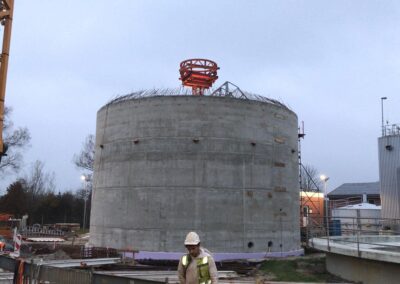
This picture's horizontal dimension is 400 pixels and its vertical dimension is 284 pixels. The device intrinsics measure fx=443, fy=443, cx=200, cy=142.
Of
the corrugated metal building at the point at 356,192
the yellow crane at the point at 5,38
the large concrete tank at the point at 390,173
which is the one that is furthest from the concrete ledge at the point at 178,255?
the corrugated metal building at the point at 356,192

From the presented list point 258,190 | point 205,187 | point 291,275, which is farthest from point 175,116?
point 291,275

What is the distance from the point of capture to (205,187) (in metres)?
20.3

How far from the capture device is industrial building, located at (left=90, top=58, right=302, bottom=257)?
20.1m

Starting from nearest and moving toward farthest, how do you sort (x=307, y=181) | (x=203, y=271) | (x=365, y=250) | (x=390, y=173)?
1. (x=203, y=271)
2. (x=365, y=250)
3. (x=390, y=173)
4. (x=307, y=181)

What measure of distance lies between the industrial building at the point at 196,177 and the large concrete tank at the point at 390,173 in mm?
8472

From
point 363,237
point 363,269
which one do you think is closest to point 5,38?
point 363,269

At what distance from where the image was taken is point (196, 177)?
66.7ft

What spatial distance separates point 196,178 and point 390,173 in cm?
1426

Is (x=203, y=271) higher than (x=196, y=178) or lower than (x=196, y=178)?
lower

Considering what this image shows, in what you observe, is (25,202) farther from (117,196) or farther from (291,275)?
(291,275)

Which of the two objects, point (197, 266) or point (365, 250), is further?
point (365, 250)

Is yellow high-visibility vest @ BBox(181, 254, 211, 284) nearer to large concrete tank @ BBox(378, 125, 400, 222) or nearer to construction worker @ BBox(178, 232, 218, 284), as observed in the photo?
construction worker @ BBox(178, 232, 218, 284)

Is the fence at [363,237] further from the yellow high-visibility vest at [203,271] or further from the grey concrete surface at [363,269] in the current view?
the yellow high-visibility vest at [203,271]

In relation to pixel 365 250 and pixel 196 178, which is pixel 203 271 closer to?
pixel 365 250
